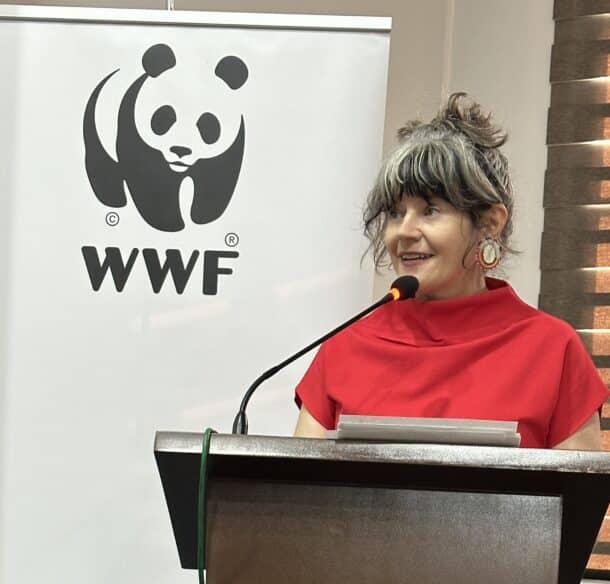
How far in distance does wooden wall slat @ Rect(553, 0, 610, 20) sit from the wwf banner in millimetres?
1021

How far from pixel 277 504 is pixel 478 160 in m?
0.84

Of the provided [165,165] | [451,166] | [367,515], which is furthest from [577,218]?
[367,515]

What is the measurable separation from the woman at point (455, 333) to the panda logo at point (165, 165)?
20.7 inches

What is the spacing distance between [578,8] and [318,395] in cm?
178

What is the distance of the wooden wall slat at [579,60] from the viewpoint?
3.41 m

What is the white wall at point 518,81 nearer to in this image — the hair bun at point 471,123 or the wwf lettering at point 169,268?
the wwf lettering at point 169,268

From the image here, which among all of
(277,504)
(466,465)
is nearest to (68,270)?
(277,504)

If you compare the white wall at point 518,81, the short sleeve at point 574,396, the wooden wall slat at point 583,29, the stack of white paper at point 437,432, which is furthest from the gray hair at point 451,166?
the wooden wall slat at point 583,29

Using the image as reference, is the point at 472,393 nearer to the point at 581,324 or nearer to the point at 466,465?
the point at 466,465

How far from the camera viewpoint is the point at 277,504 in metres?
1.54

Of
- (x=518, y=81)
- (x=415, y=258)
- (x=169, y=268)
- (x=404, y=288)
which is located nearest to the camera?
(x=404, y=288)

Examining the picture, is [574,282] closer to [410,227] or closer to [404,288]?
[410,227]

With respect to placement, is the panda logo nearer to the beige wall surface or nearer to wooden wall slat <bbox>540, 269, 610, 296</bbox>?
the beige wall surface

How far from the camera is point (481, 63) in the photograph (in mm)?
3662
